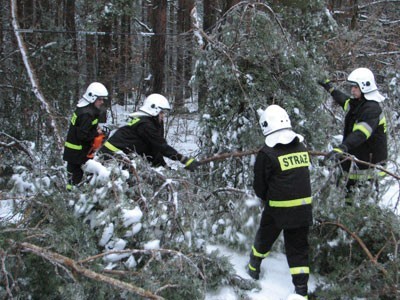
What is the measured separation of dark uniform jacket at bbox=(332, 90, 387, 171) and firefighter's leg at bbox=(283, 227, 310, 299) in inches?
50.3

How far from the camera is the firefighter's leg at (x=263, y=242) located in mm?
3717

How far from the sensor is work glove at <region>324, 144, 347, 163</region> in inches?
159

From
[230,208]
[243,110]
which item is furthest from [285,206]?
[243,110]

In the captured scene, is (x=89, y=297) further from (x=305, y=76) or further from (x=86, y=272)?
(x=305, y=76)

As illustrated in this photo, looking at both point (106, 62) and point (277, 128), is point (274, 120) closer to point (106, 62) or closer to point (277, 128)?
point (277, 128)

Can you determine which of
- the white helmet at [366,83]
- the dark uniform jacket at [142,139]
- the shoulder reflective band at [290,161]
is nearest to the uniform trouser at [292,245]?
the shoulder reflective band at [290,161]

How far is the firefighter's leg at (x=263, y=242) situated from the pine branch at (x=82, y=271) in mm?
1424

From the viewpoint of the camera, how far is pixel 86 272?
8.54 feet

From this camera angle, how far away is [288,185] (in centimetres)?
345

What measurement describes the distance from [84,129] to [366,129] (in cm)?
364

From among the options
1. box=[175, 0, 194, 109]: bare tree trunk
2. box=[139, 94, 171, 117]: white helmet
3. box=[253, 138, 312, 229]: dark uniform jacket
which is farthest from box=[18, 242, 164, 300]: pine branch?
box=[175, 0, 194, 109]: bare tree trunk

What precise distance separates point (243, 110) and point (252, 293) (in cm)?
242

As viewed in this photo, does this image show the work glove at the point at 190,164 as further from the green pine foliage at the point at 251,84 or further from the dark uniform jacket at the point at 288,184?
the dark uniform jacket at the point at 288,184

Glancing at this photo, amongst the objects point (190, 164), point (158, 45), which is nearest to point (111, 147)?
point (190, 164)
